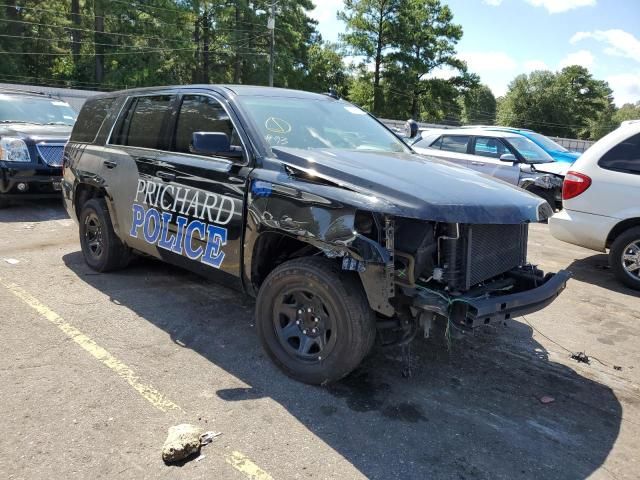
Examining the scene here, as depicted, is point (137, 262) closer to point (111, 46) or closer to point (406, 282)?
point (406, 282)

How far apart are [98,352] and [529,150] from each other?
29.7ft

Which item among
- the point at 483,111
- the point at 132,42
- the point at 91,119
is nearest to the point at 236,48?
the point at 132,42

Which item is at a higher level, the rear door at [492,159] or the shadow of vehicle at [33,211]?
the rear door at [492,159]

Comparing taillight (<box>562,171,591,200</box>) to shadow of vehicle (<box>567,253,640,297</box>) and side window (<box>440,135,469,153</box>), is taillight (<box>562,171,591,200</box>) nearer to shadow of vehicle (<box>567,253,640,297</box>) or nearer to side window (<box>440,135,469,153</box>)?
shadow of vehicle (<box>567,253,640,297</box>)

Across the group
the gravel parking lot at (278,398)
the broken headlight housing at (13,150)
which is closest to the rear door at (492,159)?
the gravel parking lot at (278,398)

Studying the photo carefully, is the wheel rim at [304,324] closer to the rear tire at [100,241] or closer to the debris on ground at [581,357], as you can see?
the debris on ground at [581,357]

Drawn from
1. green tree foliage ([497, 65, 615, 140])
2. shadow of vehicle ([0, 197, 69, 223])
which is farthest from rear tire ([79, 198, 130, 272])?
green tree foliage ([497, 65, 615, 140])

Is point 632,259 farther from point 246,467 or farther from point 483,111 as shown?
point 483,111

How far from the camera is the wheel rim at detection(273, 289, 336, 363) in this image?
11.1 feet

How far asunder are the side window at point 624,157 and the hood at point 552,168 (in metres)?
3.54

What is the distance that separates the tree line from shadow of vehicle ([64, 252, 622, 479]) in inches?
1532

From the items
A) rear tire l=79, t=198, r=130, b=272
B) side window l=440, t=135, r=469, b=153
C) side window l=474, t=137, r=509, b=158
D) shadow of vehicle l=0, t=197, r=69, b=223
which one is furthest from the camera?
side window l=440, t=135, r=469, b=153

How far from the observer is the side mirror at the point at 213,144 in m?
3.63

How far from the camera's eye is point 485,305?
3076mm
